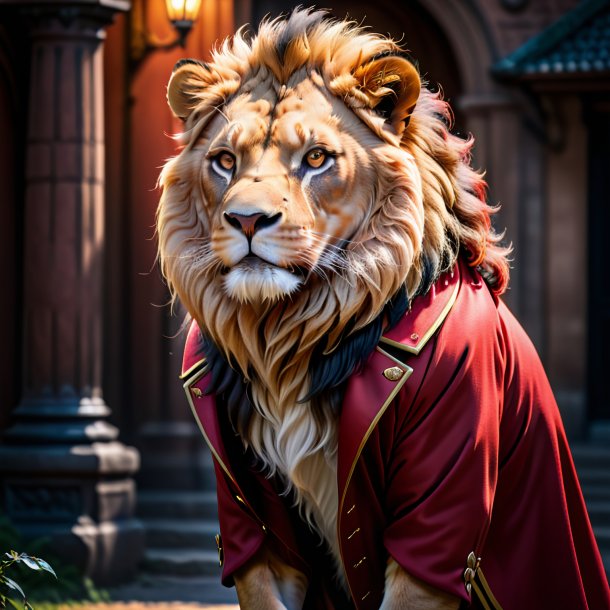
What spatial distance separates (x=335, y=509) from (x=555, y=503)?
0.60m

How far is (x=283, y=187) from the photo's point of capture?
3.61 meters

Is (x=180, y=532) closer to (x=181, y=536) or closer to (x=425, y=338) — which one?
(x=181, y=536)

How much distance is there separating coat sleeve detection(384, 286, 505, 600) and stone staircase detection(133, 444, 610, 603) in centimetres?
487

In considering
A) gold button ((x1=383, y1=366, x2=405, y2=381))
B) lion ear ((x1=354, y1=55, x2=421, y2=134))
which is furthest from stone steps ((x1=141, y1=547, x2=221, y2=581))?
lion ear ((x1=354, y1=55, x2=421, y2=134))

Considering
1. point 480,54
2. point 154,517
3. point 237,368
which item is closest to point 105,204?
point 154,517

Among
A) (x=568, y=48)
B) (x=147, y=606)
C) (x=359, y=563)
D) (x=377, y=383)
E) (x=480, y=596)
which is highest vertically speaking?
(x=568, y=48)

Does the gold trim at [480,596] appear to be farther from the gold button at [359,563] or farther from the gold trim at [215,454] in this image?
the gold trim at [215,454]

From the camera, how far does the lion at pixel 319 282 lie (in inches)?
144

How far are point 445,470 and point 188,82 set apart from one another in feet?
3.92

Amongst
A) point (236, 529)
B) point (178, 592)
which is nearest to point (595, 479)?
point (178, 592)

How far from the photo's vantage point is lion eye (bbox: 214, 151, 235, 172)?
3736 mm

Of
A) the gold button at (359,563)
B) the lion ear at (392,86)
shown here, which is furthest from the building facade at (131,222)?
the lion ear at (392,86)

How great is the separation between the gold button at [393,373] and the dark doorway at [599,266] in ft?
23.3

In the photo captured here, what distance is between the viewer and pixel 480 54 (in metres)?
10.2
